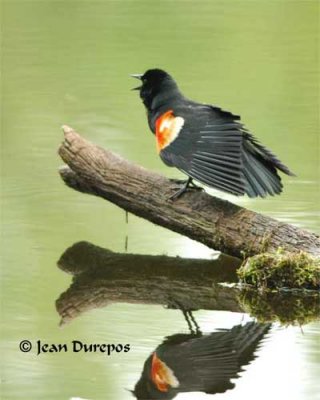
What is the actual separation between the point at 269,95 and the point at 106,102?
4.60 feet

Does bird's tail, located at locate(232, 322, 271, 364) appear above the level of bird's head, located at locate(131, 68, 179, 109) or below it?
below

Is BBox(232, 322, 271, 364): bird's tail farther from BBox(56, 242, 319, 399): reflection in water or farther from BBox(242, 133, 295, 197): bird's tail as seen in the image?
BBox(242, 133, 295, 197): bird's tail

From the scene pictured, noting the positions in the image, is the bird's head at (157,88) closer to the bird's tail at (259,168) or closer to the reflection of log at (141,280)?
the bird's tail at (259,168)

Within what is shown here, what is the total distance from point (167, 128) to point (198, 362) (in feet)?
5.46

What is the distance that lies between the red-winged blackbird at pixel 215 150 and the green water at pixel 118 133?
59 cm

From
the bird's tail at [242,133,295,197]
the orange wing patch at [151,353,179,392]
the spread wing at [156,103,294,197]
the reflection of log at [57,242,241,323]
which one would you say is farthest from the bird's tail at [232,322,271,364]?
the bird's tail at [242,133,295,197]

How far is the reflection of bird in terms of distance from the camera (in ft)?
15.8

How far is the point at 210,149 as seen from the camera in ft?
20.1

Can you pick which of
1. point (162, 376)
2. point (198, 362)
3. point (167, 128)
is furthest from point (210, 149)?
point (162, 376)

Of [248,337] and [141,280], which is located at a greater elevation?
[141,280]

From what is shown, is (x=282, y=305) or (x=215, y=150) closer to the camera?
(x=282, y=305)

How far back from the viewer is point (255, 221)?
6125mm

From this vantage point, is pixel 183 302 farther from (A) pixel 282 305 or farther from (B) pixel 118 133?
(B) pixel 118 133

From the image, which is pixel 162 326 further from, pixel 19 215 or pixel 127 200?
pixel 19 215
